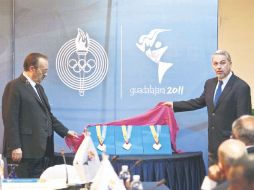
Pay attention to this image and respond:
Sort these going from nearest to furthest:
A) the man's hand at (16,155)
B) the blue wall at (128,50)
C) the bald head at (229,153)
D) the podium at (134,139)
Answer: the bald head at (229,153) < the man's hand at (16,155) < the podium at (134,139) < the blue wall at (128,50)

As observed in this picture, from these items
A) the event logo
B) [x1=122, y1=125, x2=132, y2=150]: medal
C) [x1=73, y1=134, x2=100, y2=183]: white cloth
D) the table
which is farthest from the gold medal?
[x1=73, y1=134, x2=100, y2=183]: white cloth

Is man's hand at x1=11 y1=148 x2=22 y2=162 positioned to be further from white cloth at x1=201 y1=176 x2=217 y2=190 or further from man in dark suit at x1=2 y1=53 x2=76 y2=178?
white cloth at x1=201 y1=176 x2=217 y2=190

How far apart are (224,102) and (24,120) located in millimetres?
1642

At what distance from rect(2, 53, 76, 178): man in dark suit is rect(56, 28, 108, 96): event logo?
2.86 ft

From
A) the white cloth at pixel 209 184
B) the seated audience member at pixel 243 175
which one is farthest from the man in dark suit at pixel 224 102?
the seated audience member at pixel 243 175

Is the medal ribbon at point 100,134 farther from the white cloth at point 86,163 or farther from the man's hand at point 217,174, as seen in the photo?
the man's hand at point 217,174

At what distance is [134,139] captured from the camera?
4.72 meters

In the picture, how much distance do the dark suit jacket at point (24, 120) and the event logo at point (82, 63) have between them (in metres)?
0.93

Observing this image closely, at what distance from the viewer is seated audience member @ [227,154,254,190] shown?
145cm

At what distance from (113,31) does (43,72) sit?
115cm

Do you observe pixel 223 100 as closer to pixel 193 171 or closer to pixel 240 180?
pixel 193 171

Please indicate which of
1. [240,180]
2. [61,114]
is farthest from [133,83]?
[240,180]

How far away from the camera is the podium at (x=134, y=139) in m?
4.67

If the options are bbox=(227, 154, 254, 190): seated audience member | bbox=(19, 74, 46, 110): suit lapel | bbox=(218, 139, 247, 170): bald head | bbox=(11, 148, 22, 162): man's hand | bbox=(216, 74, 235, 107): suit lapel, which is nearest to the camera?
bbox=(227, 154, 254, 190): seated audience member
